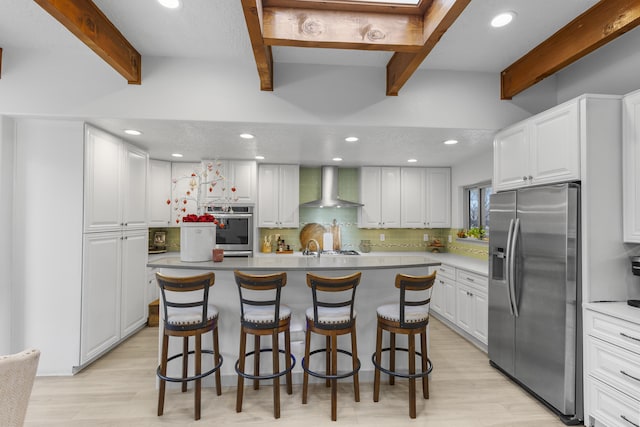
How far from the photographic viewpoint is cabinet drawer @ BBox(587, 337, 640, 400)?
175 centimetres

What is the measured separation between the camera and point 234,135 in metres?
3.11

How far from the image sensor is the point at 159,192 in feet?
14.7

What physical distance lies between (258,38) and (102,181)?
2.22 metres

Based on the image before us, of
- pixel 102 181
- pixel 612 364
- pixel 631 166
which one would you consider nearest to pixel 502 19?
pixel 631 166

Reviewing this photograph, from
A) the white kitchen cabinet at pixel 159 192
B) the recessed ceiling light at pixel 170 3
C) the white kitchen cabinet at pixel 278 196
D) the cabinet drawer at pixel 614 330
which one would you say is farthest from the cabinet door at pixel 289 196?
the cabinet drawer at pixel 614 330

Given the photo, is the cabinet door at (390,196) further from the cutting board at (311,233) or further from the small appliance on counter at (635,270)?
the small appliance on counter at (635,270)

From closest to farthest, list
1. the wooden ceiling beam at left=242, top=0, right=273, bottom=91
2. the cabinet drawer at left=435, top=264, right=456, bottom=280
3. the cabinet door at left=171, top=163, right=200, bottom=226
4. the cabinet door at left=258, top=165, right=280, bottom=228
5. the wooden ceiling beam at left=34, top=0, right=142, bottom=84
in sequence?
the wooden ceiling beam at left=242, top=0, right=273, bottom=91 < the wooden ceiling beam at left=34, top=0, right=142, bottom=84 < the cabinet drawer at left=435, top=264, right=456, bottom=280 < the cabinet door at left=171, top=163, right=200, bottom=226 < the cabinet door at left=258, top=165, right=280, bottom=228

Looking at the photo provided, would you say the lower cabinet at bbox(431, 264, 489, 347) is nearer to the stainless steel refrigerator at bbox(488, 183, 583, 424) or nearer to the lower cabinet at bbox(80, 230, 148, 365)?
the stainless steel refrigerator at bbox(488, 183, 583, 424)

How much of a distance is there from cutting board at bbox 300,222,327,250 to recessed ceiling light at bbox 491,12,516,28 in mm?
3635

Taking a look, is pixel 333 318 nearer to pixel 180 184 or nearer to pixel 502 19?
pixel 502 19

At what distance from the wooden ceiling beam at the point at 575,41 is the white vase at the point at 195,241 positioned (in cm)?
301

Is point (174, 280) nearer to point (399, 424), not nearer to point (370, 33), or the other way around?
point (399, 424)

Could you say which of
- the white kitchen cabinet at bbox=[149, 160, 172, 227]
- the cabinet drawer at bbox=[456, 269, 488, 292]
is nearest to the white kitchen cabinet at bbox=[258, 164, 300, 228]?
the white kitchen cabinet at bbox=[149, 160, 172, 227]

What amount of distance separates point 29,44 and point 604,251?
468 centimetres
